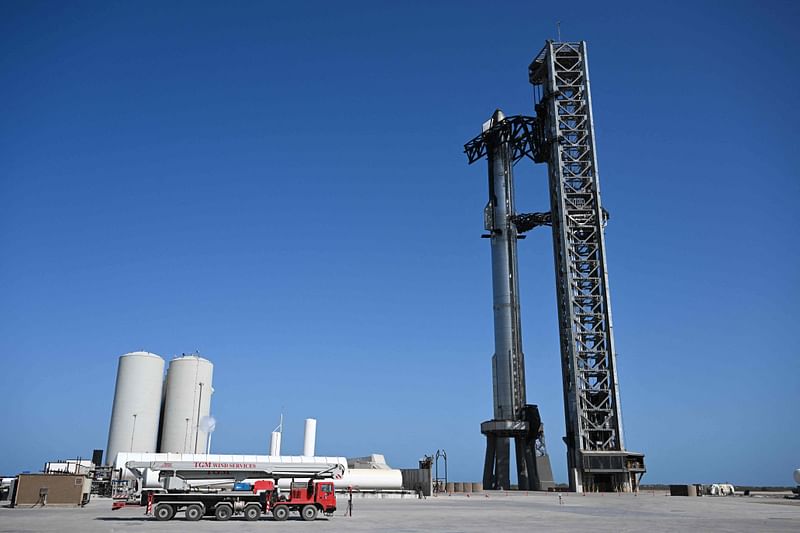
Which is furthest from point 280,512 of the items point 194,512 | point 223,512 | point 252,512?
point 194,512

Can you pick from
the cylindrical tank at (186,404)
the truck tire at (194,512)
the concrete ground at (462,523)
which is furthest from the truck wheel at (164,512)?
the cylindrical tank at (186,404)

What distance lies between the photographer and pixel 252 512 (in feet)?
116

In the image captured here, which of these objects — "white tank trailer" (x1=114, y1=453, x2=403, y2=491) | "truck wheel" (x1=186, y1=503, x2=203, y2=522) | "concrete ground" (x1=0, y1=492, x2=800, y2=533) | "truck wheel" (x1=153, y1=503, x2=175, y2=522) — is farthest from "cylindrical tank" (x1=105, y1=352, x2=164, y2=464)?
"truck wheel" (x1=186, y1=503, x2=203, y2=522)

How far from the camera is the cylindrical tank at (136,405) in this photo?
245ft

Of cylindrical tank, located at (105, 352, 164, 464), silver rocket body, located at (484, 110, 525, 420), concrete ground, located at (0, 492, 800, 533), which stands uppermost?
silver rocket body, located at (484, 110, 525, 420)

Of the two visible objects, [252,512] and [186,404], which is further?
[186,404]

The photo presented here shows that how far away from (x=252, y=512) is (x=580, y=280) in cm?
5454

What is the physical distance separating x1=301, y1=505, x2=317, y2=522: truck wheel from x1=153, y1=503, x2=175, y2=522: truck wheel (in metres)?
6.95

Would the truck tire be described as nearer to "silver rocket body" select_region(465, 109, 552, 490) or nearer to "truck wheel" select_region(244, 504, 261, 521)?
"truck wheel" select_region(244, 504, 261, 521)

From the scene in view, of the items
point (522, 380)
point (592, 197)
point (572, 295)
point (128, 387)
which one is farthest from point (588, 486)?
point (128, 387)

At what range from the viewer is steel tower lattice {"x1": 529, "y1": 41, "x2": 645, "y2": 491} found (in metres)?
74.5

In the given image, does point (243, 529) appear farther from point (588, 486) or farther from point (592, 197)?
point (592, 197)

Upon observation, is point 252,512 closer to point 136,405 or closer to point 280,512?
point 280,512

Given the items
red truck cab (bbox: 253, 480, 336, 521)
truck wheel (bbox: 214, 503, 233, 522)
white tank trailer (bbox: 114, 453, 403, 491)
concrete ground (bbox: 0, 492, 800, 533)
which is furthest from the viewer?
white tank trailer (bbox: 114, 453, 403, 491)
